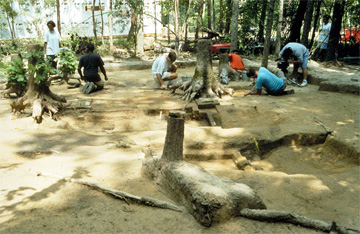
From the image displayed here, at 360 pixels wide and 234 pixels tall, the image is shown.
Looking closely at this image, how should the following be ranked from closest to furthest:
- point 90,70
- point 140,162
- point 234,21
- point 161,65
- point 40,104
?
point 140,162 → point 40,104 → point 90,70 → point 161,65 → point 234,21

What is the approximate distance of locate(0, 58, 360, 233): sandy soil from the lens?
2.49 meters

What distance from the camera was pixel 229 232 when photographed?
232 cm

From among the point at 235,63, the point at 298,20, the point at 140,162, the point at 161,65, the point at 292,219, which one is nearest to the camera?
the point at 292,219

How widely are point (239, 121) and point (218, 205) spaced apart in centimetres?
423

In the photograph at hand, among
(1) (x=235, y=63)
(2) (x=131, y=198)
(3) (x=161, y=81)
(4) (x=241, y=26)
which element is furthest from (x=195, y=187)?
(4) (x=241, y=26)

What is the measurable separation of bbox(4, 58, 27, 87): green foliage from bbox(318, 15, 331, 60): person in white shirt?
10.9 m

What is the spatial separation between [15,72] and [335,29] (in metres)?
11.2

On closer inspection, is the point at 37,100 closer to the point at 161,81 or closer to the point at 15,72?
the point at 15,72

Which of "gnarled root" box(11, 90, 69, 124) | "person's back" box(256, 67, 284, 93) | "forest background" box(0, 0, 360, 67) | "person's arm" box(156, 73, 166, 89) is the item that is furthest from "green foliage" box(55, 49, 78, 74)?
"person's back" box(256, 67, 284, 93)

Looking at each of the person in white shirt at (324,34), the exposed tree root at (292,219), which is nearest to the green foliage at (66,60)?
the exposed tree root at (292,219)

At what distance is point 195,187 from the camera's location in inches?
104

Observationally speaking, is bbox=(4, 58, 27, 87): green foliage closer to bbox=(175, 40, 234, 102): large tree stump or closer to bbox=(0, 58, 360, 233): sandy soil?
bbox=(0, 58, 360, 233): sandy soil

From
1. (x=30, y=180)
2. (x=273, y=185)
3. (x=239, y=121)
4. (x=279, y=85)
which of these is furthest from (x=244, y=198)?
(x=279, y=85)

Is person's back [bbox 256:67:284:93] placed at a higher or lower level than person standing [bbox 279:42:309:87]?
lower
